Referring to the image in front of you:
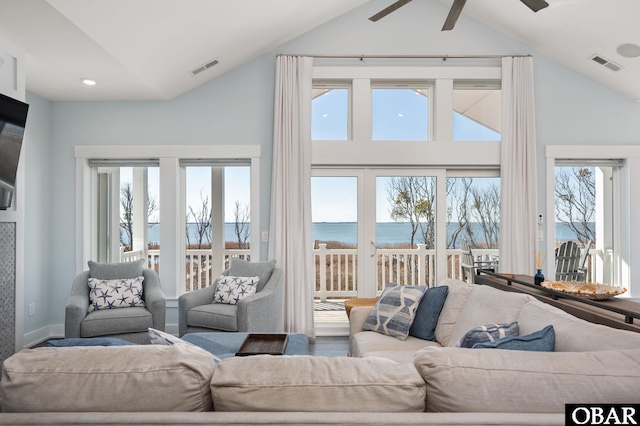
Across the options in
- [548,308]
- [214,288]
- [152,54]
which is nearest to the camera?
[548,308]

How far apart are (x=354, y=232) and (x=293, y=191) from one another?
2.75 ft

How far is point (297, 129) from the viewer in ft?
14.3

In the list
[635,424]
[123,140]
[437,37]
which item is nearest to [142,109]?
[123,140]

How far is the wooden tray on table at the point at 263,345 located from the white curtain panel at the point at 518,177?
278 centimetres

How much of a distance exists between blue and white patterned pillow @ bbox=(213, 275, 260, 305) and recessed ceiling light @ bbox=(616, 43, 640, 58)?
13.3ft

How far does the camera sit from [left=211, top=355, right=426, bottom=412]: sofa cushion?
1104 millimetres

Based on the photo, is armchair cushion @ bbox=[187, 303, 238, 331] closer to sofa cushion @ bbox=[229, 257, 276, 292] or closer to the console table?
sofa cushion @ bbox=[229, 257, 276, 292]

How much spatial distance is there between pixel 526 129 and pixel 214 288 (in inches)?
146

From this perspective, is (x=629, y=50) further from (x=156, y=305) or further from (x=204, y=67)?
(x=156, y=305)

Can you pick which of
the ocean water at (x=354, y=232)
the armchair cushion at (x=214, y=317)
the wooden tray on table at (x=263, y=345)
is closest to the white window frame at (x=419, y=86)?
the ocean water at (x=354, y=232)

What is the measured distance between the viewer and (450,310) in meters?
2.68

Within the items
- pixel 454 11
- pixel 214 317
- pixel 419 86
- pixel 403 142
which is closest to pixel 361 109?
pixel 403 142

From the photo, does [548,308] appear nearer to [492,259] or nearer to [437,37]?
[492,259]

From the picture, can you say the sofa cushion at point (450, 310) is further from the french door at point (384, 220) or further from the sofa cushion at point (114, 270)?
the sofa cushion at point (114, 270)
